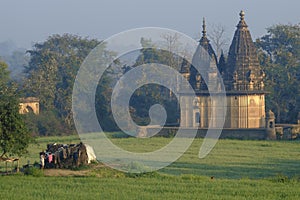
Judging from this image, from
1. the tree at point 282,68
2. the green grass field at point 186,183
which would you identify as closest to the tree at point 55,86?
the tree at point 282,68

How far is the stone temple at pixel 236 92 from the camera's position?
43.2 metres

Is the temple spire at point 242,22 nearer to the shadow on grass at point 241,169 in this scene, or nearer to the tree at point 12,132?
the shadow on grass at point 241,169

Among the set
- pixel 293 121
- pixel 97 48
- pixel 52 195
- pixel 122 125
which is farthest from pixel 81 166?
pixel 97 48

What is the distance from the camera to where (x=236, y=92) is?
4319 cm

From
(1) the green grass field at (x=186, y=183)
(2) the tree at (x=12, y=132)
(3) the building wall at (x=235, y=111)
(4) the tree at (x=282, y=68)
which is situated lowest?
(1) the green grass field at (x=186, y=183)

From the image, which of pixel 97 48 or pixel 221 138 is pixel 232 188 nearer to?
pixel 221 138

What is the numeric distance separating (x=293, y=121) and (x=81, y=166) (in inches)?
971

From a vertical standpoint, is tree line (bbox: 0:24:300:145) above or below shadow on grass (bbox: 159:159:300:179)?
above

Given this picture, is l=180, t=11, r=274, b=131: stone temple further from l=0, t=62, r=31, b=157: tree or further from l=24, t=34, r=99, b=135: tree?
l=0, t=62, r=31, b=157: tree

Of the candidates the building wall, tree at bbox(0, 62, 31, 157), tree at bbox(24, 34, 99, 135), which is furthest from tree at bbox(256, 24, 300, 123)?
tree at bbox(0, 62, 31, 157)

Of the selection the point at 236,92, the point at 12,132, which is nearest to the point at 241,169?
the point at 12,132

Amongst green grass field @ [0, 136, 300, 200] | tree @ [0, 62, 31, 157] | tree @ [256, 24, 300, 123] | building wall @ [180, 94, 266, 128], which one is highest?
tree @ [256, 24, 300, 123]

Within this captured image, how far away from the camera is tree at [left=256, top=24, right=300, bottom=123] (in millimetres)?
54500

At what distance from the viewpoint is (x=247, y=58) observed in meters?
43.8
